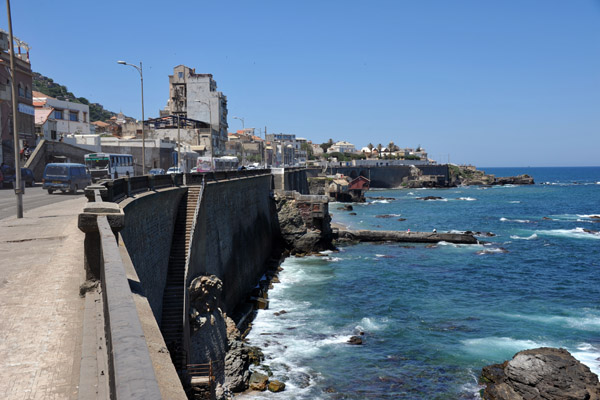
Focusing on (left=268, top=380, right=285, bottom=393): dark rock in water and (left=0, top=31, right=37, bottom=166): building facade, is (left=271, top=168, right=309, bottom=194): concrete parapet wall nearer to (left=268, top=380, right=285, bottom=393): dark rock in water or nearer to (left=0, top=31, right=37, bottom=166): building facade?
(left=0, top=31, right=37, bottom=166): building facade

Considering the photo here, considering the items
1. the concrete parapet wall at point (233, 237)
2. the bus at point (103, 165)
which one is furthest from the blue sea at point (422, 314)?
the bus at point (103, 165)

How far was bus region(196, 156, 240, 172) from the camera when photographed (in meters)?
55.1

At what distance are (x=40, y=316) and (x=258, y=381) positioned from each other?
12.9 m

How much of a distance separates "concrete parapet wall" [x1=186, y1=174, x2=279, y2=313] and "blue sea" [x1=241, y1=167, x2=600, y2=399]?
2228mm

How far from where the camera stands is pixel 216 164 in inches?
2549

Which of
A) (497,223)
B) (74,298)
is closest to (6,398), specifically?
(74,298)

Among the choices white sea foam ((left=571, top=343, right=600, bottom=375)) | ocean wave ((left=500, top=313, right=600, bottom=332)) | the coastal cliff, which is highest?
the coastal cliff

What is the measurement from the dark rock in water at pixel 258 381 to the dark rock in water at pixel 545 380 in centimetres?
814

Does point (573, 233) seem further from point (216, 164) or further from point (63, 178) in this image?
point (63, 178)

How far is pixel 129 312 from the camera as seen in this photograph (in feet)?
13.3

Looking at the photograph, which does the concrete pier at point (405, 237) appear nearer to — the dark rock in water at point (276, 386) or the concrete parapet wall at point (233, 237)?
the concrete parapet wall at point (233, 237)

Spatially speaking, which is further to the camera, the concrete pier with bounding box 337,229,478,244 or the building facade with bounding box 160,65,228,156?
the building facade with bounding box 160,65,228,156

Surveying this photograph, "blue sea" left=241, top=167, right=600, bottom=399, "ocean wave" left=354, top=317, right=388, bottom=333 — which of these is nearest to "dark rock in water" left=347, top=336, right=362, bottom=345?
"blue sea" left=241, top=167, right=600, bottom=399

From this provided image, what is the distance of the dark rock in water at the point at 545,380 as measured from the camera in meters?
→ 17.2
